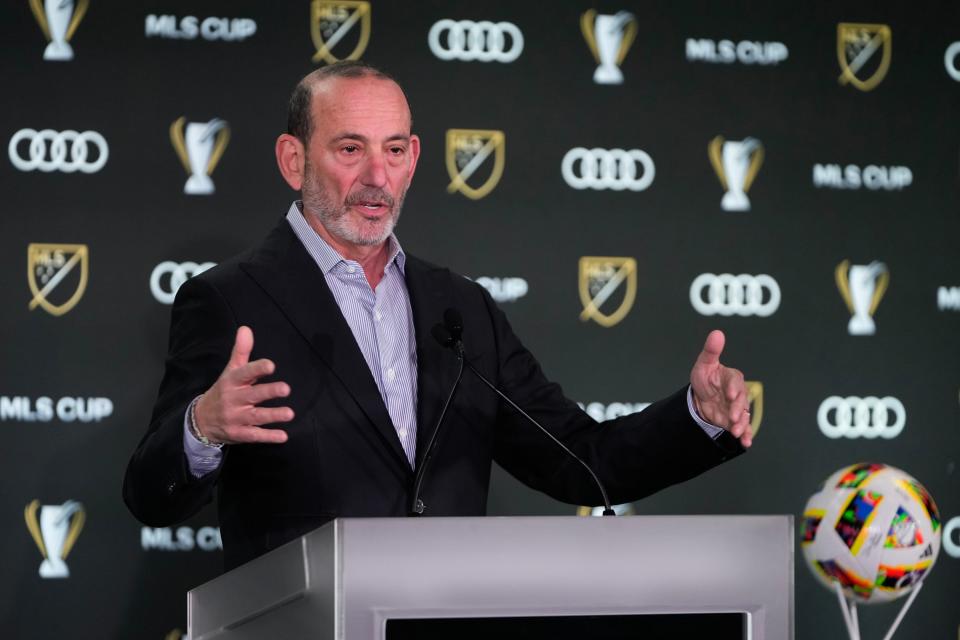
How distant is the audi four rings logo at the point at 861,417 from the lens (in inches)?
165

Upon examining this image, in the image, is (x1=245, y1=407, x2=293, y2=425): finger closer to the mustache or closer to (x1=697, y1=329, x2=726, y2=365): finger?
(x1=697, y1=329, x2=726, y2=365): finger

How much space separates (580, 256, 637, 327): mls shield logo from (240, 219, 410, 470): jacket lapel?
158cm

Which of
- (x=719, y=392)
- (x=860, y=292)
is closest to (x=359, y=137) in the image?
(x=719, y=392)

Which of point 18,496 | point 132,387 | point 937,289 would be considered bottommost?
point 18,496

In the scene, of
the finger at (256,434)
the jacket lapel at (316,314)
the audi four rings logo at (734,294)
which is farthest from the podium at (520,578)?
the audi four rings logo at (734,294)

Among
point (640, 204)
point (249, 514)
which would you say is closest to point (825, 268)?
point (640, 204)

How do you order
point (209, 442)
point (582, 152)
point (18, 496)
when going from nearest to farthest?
point (209, 442) → point (18, 496) → point (582, 152)

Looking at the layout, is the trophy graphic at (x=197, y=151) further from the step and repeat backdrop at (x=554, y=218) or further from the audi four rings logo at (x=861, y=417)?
the audi four rings logo at (x=861, y=417)

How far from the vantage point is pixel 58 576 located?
3.83m

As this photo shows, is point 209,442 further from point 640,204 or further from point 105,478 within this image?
point 640,204

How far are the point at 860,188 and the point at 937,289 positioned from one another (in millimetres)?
409

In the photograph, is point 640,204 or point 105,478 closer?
point 105,478

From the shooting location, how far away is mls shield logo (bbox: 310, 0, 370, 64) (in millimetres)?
4031

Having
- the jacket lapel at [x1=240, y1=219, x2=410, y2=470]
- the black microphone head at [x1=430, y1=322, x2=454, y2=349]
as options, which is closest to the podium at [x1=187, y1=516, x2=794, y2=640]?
the black microphone head at [x1=430, y1=322, x2=454, y2=349]
